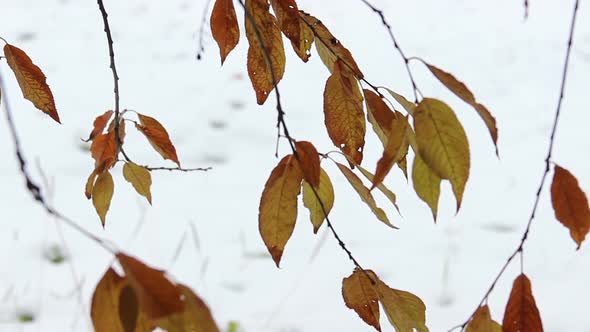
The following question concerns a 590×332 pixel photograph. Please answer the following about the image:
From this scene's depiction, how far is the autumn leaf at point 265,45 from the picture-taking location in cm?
66

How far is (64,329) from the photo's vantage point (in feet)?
4.92

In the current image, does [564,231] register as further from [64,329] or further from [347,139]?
[347,139]

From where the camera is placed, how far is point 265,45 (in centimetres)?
66

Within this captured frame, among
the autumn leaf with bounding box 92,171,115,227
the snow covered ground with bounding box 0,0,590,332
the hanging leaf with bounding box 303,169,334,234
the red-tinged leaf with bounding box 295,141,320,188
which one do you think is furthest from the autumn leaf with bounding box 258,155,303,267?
the snow covered ground with bounding box 0,0,590,332

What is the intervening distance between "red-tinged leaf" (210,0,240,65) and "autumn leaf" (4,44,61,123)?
171 mm

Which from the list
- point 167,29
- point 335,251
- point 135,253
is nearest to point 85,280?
point 135,253

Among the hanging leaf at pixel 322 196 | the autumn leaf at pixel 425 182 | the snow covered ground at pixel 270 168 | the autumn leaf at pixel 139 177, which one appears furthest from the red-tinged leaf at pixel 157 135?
the snow covered ground at pixel 270 168

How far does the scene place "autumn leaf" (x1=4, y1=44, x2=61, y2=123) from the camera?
26.6 inches

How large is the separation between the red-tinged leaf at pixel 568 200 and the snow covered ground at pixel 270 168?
1.02m

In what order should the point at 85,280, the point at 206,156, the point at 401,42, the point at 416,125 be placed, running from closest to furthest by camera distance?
the point at 416,125, the point at 85,280, the point at 206,156, the point at 401,42

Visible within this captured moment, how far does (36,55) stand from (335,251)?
4.89 feet

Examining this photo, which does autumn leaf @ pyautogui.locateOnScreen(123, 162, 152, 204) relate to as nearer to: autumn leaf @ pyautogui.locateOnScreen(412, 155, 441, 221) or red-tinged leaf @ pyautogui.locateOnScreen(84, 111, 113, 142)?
red-tinged leaf @ pyautogui.locateOnScreen(84, 111, 113, 142)

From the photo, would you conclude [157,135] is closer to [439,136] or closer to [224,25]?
[224,25]

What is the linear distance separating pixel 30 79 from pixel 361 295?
38 cm
